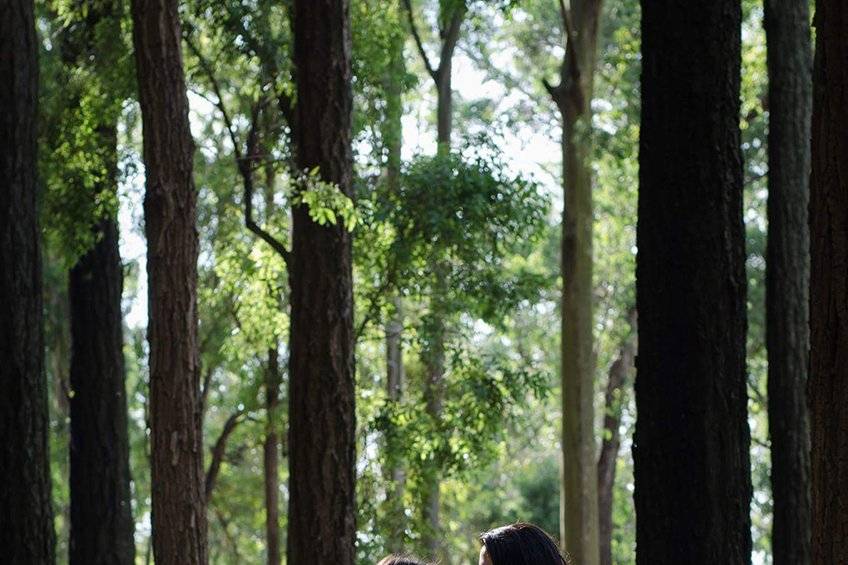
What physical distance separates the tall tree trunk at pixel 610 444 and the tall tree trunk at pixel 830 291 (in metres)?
27.5

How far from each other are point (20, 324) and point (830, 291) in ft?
32.3

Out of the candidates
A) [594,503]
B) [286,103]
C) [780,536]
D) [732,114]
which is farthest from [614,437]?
[732,114]

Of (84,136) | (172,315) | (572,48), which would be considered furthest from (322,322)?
(572,48)

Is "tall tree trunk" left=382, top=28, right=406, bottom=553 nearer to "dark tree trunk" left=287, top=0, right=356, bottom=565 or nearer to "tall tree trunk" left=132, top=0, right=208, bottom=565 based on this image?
"dark tree trunk" left=287, top=0, right=356, bottom=565

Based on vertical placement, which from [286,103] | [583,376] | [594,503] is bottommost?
[594,503]

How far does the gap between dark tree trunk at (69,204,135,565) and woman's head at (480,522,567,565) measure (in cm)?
1387

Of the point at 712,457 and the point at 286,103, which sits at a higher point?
the point at 286,103

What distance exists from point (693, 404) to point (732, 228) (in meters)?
0.98

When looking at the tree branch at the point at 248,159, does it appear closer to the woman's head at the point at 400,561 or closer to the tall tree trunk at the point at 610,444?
the woman's head at the point at 400,561

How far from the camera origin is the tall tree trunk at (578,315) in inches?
860

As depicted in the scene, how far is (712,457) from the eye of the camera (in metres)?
A: 9.12

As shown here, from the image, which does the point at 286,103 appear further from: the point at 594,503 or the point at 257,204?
the point at 257,204

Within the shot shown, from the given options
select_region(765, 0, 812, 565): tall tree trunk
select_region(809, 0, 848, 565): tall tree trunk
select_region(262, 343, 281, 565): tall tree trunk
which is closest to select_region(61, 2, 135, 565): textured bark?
select_region(765, 0, 812, 565): tall tree trunk

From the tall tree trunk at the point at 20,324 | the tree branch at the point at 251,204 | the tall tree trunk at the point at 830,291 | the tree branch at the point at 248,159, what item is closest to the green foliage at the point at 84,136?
the tree branch at the point at 248,159
